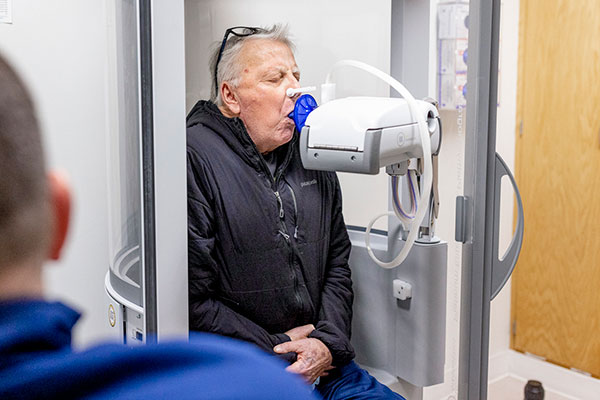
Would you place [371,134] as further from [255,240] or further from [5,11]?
[5,11]

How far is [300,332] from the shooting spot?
1562 millimetres

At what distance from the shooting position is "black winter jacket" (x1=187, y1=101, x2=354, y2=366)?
1391mm

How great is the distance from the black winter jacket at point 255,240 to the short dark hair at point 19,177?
2.97 ft

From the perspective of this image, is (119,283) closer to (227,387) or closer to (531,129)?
(227,387)

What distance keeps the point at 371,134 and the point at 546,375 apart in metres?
2.30

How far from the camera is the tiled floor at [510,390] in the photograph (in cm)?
305

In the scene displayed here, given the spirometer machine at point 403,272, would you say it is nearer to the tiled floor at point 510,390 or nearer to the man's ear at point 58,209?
the man's ear at point 58,209

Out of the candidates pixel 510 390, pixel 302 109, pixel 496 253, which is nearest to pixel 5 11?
pixel 302 109

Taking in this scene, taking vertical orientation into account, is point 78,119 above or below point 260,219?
above

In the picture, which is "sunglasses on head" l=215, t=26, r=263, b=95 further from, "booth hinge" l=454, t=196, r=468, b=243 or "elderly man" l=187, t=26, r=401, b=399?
"booth hinge" l=454, t=196, r=468, b=243

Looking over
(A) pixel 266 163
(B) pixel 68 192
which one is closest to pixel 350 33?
(A) pixel 266 163

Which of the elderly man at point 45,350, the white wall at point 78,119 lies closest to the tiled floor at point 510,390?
the white wall at point 78,119

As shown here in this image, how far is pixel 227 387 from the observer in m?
0.41

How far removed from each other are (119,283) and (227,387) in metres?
1.05
